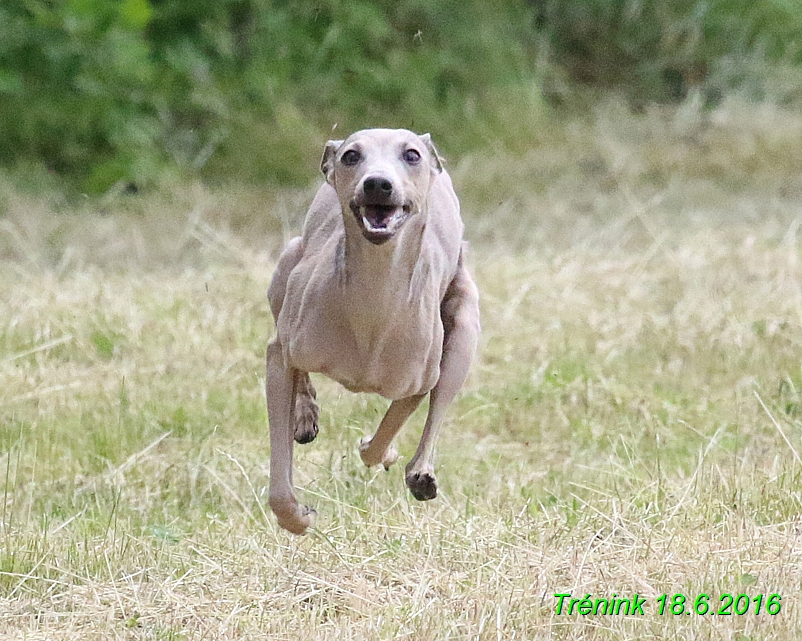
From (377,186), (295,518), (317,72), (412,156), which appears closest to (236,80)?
(317,72)

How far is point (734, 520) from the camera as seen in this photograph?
4445 mm

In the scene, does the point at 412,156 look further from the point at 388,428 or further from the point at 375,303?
the point at 388,428

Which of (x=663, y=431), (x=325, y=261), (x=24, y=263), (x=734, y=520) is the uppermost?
(x=325, y=261)

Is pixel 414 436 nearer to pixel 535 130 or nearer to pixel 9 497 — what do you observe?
pixel 9 497

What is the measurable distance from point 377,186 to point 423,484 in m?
Result: 0.96

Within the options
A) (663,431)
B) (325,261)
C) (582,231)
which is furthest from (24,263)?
(325,261)

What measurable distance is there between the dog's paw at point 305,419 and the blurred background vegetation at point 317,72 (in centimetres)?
634

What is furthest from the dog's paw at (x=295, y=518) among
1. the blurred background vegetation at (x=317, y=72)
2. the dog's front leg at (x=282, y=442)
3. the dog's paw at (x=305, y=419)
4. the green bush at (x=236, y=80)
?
the green bush at (x=236, y=80)

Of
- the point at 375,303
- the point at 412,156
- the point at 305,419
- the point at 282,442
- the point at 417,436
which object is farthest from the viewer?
the point at 417,436

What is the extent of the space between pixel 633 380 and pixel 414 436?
1.29m

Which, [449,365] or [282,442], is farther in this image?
[449,365]

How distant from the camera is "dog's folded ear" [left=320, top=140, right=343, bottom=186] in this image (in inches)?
157

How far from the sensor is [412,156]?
3857mm

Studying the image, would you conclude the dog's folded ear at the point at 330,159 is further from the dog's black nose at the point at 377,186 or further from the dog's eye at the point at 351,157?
the dog's black nose at the point at 377,186
